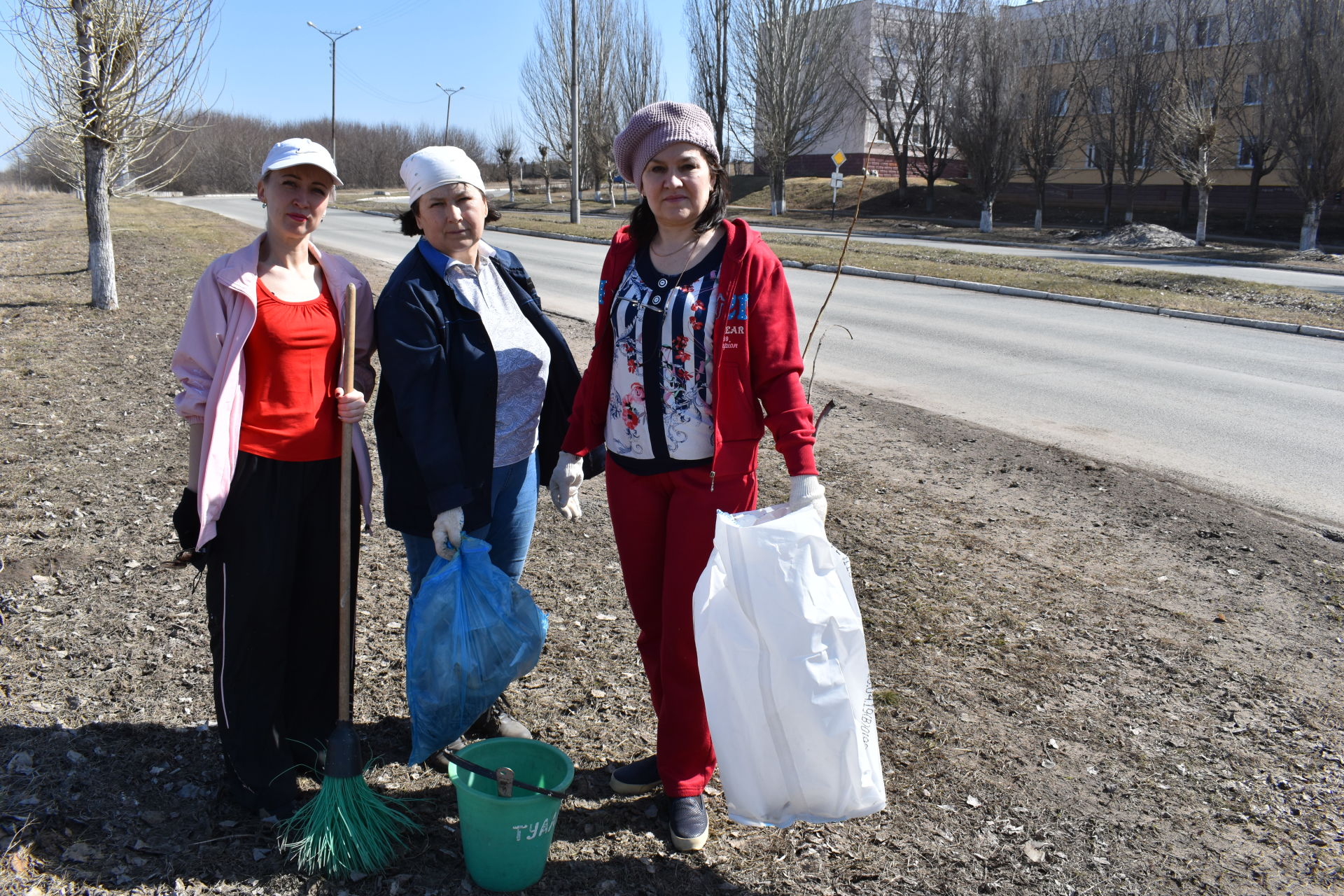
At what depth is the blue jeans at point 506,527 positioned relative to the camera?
273 centimetres

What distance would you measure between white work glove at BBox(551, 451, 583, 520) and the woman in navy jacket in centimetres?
13

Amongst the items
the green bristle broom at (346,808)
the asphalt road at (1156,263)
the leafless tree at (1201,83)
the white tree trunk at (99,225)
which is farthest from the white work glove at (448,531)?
the leafless tree at (1201,83)

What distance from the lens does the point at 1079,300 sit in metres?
14.2

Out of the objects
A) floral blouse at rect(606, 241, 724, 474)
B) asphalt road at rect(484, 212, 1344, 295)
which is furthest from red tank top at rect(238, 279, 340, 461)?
asphalt road at rect(484, 212, 1344, 295)

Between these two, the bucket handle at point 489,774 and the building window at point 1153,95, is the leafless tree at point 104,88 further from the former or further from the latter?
the building window at point 1153,95

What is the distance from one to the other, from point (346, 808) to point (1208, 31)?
38959 mm

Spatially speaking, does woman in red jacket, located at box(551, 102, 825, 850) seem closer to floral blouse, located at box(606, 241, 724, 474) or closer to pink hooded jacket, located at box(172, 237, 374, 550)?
floral blouse, located at box(606, 241, 724, 474)

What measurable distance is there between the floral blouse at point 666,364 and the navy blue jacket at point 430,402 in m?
0.40

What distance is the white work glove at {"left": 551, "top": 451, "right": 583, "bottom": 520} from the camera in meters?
2.72

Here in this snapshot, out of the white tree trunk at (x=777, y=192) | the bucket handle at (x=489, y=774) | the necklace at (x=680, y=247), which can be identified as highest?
the white tree trunk at (x=777, y=192)

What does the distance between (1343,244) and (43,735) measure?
116 ft

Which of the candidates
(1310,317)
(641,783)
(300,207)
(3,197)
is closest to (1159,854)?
(641,783)

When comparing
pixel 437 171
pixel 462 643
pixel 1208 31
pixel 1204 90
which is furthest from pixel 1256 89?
A: pixel 462 643

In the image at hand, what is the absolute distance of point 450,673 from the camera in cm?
244
